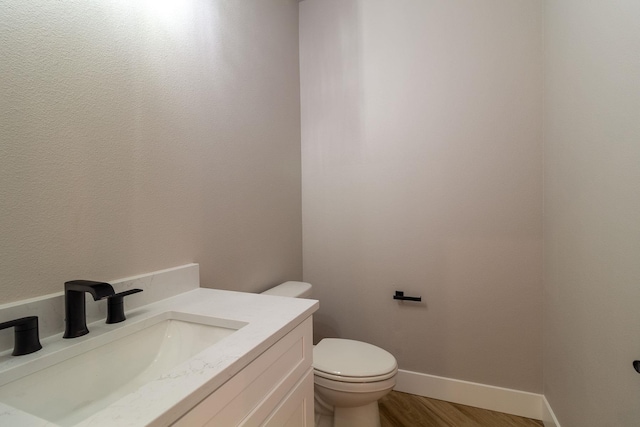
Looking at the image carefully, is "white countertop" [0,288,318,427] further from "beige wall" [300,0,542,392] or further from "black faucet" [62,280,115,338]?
Result: "beige wall" [300,0,542,392]

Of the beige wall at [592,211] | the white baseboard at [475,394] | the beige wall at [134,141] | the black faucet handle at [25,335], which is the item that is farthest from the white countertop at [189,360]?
the white baseboard at [475,394]

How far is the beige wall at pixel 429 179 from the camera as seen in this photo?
Answer: 1.62 m

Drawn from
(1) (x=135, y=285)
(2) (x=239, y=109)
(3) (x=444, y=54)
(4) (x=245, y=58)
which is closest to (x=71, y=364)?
(1) (x=135, y=285)

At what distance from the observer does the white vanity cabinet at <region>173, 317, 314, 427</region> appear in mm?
562

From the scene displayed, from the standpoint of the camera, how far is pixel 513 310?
1.65 meters

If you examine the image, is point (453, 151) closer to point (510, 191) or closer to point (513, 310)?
point (510, 191)

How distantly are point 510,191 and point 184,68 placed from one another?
69.0 inches

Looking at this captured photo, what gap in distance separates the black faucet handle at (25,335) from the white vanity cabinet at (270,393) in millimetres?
451

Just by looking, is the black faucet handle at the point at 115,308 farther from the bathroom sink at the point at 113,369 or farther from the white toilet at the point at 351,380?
the white toilet at the point at 351,380

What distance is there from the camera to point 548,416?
1.52 m

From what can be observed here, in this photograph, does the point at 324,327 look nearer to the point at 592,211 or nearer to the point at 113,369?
the point at 113,369

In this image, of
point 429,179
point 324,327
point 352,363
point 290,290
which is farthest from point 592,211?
point 324,327

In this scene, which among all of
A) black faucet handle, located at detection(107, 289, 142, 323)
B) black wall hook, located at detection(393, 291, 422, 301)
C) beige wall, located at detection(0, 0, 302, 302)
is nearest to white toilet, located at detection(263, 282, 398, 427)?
black wall hook, located at detection(393, 291, 422, 301)

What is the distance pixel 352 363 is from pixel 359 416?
0.27m
